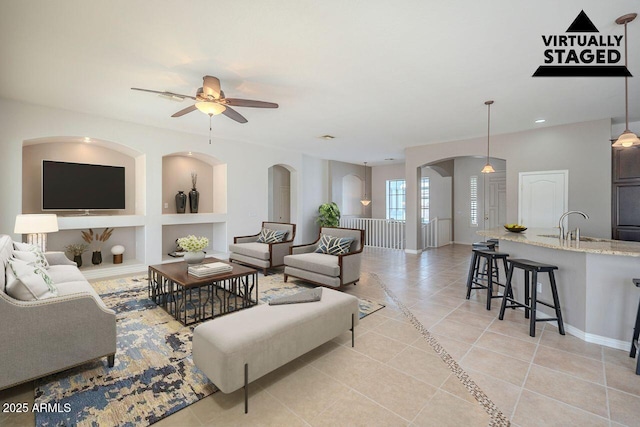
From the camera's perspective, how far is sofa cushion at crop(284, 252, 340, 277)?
13.7 feet

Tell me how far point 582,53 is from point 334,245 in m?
3.74

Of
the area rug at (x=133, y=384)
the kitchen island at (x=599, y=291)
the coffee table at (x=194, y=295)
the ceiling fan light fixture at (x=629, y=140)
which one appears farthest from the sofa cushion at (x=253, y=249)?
the ceiling fan light fixture at (x=629, y=140)

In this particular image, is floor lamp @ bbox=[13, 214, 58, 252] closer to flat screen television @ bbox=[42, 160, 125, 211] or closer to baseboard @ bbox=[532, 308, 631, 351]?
flat screen television @ bbox=[42, 160, 125, 211]

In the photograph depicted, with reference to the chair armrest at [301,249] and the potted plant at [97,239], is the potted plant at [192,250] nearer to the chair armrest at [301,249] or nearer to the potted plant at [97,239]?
the chair armrest at [301,249]

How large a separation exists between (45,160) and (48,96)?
1423mm

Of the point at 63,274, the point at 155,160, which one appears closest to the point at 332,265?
the point at 63,274

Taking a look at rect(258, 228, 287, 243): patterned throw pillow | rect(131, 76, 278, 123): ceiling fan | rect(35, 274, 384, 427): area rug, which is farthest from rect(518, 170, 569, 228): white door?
rect(35, 274, 384, 427): area rug

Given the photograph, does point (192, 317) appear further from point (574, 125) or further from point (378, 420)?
point (574, 125)

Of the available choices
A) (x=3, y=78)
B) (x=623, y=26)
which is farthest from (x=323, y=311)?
(x=3, y=78)

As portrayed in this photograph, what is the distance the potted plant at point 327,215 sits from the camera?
9.03 meters

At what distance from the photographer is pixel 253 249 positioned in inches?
214

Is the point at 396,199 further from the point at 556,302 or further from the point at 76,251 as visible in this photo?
the point at 76,251

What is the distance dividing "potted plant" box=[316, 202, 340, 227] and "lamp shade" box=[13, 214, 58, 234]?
251 inches

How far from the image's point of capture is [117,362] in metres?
2.38
